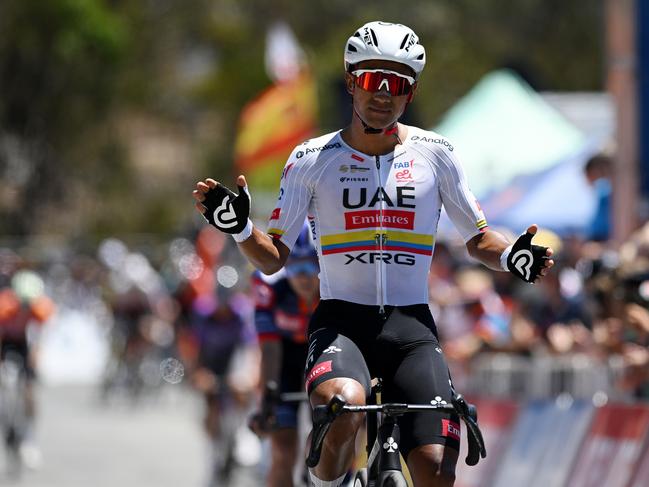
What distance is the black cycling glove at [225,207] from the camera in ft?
20.9

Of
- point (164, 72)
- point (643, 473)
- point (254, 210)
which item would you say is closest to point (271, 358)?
point (643, 473)

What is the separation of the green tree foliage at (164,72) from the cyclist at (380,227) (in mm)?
41091

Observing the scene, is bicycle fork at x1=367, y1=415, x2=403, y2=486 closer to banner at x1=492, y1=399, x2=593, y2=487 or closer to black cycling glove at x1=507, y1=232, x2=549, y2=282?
black cycling glove at x1=507, y1=232, x2=549, y2=282

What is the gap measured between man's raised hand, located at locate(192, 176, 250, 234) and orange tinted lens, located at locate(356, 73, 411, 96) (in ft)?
2.38

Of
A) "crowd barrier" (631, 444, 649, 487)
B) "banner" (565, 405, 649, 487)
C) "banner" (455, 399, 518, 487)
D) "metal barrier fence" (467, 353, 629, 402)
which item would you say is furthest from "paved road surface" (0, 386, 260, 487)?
"crowd barrier" (631, 444, 649, 487)

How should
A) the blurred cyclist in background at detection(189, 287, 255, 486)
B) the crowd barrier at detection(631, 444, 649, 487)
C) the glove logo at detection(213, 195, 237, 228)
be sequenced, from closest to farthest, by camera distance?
the glove logo at detection(213, 195, 237, 228) → the crowd barrier at detection(631, 444, 649, 487) → the blurred cyclist in background at detection(189, 287, 255, 486)

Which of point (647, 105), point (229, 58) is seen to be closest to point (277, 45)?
point (647, 105)

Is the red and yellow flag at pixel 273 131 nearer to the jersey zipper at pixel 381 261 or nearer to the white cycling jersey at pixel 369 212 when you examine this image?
the white cycling jersey at pixel 369 212

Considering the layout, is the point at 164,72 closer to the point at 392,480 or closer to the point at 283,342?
the point at 283,342

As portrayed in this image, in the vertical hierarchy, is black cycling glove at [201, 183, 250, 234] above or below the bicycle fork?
above

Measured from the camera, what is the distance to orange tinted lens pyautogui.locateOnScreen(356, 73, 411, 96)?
22.1 ft

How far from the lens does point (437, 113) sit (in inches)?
2087

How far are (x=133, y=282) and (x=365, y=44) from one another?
23335 mm

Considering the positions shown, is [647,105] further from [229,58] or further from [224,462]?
[229,58]
